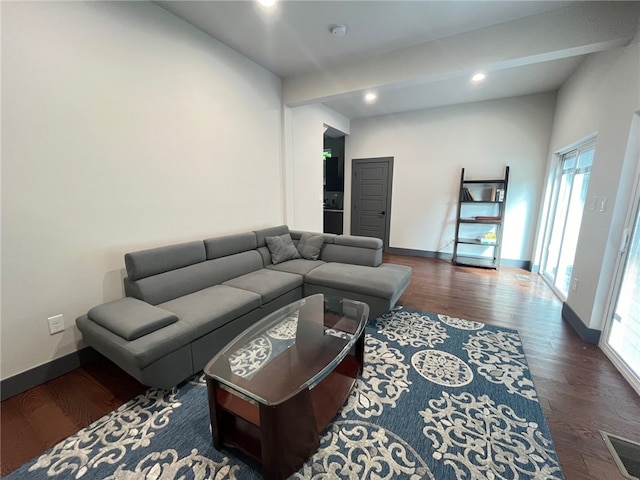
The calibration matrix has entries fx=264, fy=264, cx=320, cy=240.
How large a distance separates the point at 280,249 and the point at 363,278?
122cm

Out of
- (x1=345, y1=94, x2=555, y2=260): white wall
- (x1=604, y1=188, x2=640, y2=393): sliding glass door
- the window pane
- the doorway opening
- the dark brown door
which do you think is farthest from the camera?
the doorway opening

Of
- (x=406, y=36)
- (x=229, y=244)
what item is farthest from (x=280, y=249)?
(x=406, y=36)

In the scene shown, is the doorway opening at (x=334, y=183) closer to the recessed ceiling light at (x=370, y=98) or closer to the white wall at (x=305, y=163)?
the white wall at (x=305, y=163)

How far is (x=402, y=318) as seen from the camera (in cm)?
282

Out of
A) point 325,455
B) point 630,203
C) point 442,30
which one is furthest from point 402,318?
point 442,30

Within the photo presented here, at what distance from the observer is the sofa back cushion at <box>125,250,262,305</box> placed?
2.16 meters

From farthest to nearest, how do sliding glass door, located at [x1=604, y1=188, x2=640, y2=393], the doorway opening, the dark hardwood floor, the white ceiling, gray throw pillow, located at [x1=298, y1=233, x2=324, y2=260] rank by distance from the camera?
the doorway opening < gray throw pillow, located at [x1=298, y1=233, x2=324, y2=260] < the white ceiling < sliding glass door, located at [x1=604, y1=188, x2=640, y2=393] < the dark hardwood floor

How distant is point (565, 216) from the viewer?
3641 mm

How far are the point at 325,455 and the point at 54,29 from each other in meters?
3.16

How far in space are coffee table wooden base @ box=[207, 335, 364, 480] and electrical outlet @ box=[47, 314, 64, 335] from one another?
1521 millimetres

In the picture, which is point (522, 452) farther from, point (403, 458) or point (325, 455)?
point (325, 455)

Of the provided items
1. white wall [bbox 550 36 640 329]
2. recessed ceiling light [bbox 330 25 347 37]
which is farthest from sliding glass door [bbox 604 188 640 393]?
recessed ceiling light [bbox 330 25 347 37]

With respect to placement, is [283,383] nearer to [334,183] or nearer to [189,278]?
[189,278]

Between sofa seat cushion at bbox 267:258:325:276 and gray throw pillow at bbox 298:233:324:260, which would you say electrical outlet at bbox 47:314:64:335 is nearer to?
sofa seat cushion at bbox 267:258:325:276
